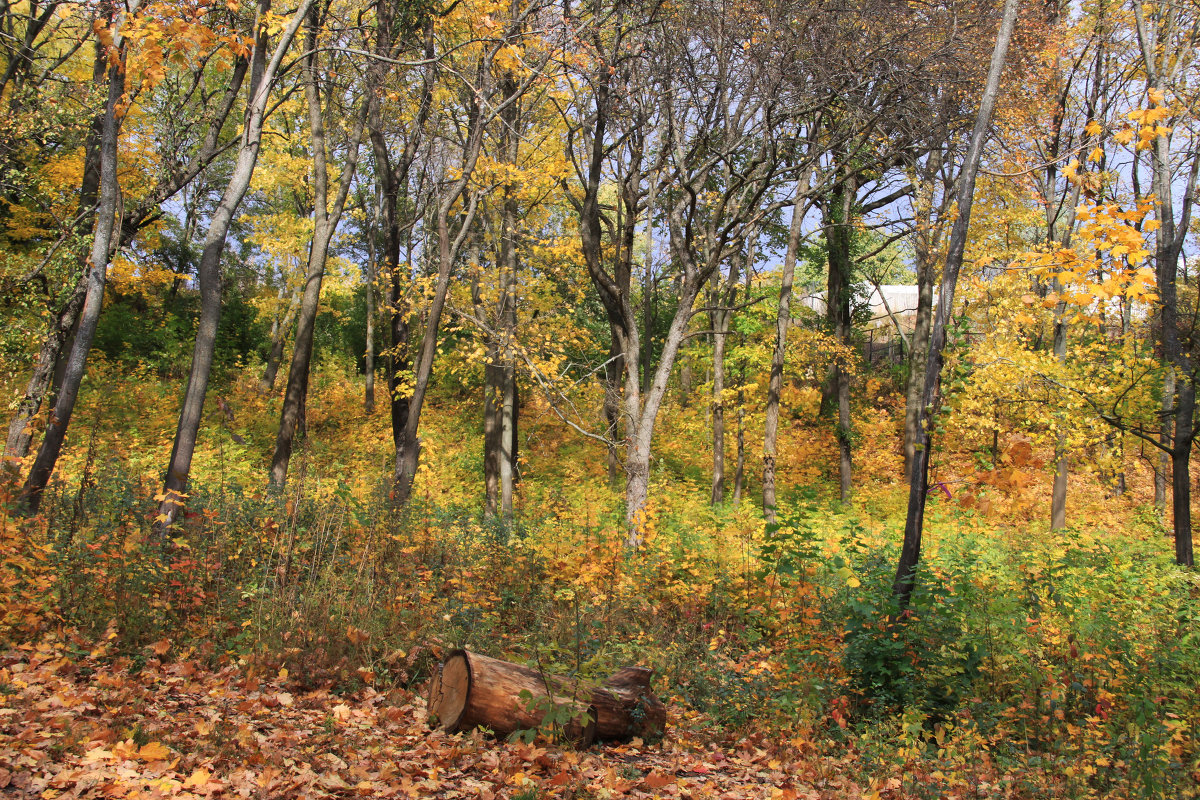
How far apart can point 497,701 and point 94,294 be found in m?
6.43

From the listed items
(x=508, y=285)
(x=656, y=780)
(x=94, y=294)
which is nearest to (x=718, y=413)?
(x=508, y=285)

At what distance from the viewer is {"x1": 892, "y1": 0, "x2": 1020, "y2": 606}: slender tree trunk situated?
695 cm

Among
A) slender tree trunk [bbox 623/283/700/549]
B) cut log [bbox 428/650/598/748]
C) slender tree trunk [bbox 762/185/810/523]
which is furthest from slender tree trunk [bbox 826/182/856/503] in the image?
cut log [bbox 428/650/598/748]

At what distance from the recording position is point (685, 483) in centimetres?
2031

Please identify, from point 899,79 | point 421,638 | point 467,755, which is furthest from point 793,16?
point 467,755

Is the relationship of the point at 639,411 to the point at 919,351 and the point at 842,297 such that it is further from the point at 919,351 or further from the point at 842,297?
the point at 842,297

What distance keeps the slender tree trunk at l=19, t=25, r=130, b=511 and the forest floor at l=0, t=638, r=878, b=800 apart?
150 inches

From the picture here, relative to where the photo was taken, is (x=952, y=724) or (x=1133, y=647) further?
(x=1133, y=647)

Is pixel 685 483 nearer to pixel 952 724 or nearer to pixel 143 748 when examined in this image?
pixel 952 724

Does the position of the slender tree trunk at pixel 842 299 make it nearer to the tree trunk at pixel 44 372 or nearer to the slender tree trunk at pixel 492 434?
the slender tree trunk at pixel 492 434

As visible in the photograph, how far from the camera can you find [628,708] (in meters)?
5.20

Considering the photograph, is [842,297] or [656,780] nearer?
[656,780]

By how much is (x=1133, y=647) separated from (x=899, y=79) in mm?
7738

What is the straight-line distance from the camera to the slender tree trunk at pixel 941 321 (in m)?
6.95
